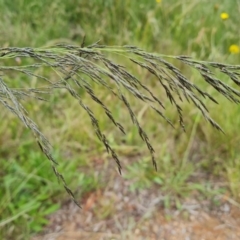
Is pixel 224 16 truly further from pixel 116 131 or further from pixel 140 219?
pixel 140 219

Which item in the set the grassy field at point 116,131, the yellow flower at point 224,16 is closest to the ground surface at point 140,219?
the grassy field at point 116,131

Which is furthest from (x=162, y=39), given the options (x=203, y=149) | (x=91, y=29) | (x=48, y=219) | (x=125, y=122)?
(x=48, y=219)

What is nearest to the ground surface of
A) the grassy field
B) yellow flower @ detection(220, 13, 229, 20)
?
the grassy field

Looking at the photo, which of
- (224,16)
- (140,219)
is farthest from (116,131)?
(224,16)

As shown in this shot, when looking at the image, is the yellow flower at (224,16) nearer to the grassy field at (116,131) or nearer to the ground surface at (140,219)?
the grassy field at (116,131)

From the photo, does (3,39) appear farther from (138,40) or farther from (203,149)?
(203,149)
